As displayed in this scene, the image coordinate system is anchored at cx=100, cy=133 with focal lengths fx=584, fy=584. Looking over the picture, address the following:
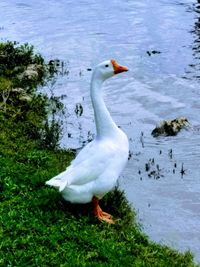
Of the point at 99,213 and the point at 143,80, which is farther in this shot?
the point at 143,80

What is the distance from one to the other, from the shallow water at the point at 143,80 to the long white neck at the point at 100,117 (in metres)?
2.56

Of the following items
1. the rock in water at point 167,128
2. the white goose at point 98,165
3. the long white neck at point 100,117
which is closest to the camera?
the white goose at point 98,165

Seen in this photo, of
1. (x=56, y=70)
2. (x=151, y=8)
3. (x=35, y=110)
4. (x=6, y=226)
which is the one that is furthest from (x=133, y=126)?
(x=151, y=8)

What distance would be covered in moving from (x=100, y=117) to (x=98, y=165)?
93cm

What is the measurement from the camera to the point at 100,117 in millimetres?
9984

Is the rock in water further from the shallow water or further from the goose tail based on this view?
the goose tail

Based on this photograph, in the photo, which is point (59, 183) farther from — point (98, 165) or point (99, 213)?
point (99, 213)

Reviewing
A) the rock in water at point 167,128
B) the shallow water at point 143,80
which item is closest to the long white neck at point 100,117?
the shallow water at point 143,80

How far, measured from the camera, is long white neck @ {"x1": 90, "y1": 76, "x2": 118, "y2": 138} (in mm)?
9930

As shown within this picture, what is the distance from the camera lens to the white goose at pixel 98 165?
9352mm

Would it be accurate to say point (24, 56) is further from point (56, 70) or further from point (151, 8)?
point (151, 8)

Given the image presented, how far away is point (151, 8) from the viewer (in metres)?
31.8

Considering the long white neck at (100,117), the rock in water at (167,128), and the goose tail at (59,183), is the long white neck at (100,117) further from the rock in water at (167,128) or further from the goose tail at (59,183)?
the rock in water at (167,128)

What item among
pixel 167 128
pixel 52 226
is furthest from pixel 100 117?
Answer: pixel 167 128
